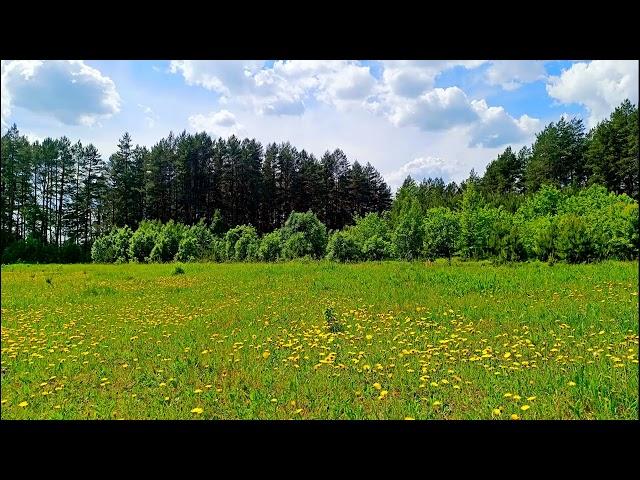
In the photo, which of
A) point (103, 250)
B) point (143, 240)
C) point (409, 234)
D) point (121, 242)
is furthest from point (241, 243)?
point (409, 234)

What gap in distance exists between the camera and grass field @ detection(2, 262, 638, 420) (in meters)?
3.01

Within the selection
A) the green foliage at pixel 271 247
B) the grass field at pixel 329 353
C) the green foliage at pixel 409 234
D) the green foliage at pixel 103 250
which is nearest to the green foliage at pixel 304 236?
the green foliage at pixel 271 247

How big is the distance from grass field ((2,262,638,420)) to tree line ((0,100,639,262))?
2.25 m

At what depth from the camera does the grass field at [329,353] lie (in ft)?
9.89

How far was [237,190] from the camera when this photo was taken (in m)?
10.0

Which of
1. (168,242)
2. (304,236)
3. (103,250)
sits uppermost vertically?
(304,236)

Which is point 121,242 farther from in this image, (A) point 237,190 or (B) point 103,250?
(A) point 237,190

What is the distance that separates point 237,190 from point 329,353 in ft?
21.7

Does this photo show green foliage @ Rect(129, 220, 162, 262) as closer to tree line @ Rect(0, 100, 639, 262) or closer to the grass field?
tree line @ Rect(0, 100, 639, 262)

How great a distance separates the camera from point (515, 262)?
42.8ft
